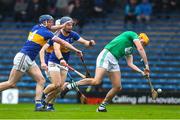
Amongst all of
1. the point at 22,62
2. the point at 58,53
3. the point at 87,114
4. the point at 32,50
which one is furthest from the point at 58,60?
the point at 87,114

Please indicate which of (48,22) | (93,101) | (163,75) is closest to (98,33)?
(163,75)

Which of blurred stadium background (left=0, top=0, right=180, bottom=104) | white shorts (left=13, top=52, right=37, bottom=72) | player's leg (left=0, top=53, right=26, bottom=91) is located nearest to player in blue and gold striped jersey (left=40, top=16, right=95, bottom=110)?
white shorts (left=13, top=52, right=37, bottom=72)

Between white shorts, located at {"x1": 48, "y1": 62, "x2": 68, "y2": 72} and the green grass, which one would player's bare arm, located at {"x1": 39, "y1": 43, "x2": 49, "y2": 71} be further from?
the green grass

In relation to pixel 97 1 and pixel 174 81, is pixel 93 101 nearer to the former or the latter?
pixel 174 81

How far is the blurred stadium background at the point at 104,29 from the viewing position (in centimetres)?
3091

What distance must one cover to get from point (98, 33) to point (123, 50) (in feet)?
49.0

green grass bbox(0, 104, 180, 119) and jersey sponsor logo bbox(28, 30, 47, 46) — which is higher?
jersey sponsor logo bbox(28, 30, 47, 46)

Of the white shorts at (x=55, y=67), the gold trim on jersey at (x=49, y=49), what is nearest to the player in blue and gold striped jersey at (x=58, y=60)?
the white shorts at (x=55, y=67)

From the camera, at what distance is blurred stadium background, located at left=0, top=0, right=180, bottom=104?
101 feet

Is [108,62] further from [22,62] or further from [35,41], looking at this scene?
[22,62]

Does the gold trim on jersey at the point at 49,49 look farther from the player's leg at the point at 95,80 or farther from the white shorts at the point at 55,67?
the player's leg at the point at 95,80

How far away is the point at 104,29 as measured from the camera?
112ft

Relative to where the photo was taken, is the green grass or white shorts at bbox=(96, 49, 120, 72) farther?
white shorts at bbox=(96, 49, 120, 72)

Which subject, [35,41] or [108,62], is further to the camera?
[35,41]
